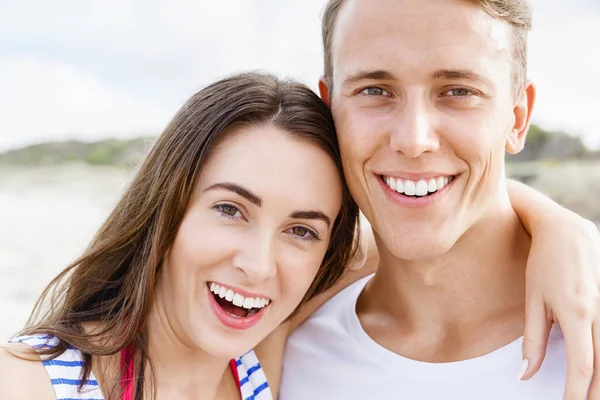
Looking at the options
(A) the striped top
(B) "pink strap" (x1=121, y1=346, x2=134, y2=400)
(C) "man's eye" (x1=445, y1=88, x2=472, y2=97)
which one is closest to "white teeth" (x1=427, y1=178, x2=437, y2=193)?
(C) "man's eye" (x1=445, y1=88, x2=472, y2=97)

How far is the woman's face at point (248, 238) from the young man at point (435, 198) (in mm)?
238

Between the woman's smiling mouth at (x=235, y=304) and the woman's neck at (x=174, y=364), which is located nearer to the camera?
the woman's smiling mouth at (x=235, y=304)

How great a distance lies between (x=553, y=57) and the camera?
19125mm

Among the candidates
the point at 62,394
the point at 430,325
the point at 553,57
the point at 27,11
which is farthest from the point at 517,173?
the point at 27,11

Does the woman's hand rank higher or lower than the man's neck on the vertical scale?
higher

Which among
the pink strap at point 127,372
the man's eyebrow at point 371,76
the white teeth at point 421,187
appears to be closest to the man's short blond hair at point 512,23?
the man's eyebrow at point 371,76

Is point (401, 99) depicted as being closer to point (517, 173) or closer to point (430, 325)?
point (430, 325)

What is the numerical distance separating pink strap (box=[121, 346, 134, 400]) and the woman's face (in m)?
0.20

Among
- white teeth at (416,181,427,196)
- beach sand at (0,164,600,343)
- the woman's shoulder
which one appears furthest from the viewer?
beach sand at (0,164,600,343)

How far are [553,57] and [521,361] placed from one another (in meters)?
18.4

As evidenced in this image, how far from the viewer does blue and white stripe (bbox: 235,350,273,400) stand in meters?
2.68

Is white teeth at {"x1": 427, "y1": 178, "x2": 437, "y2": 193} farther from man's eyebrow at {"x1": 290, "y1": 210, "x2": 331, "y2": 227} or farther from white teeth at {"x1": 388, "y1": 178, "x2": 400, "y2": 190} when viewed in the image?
man's eyebrow at {"x1": 290, "y1": 210, "x2": 331, "y2": 227}

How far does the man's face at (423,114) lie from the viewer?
7.47ft

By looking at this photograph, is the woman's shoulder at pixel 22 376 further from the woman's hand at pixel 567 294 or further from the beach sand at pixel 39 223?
the beach sand at pixel 39 223
